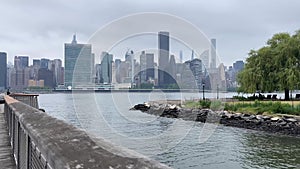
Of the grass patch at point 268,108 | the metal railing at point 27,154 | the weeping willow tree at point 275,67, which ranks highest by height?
the weeping willow tree at point 275,67

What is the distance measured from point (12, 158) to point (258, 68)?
144 feet

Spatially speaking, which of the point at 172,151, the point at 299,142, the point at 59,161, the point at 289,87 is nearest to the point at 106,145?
the point at 59,161

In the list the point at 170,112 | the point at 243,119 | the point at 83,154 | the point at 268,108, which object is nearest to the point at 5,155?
the point at 83,154

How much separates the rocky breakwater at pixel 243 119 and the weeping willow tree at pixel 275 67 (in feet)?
26.4

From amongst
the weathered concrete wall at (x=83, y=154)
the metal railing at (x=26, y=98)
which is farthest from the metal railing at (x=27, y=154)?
the metal railing at (x=26, y=98)

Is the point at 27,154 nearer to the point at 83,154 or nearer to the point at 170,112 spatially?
the point at 83,154

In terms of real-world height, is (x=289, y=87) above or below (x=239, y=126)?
above

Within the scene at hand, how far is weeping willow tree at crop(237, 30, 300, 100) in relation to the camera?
42.4m

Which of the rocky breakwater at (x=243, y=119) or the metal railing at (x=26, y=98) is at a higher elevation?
the metal railing at (x=26, y=98)

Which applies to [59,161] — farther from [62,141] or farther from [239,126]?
[239,126]

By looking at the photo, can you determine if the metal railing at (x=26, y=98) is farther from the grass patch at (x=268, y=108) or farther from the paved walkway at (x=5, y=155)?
the grass patch at (x=268, y=108)

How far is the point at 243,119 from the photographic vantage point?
34594 millimetres

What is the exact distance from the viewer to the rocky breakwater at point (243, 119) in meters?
29.2

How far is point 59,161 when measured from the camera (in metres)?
1.70
